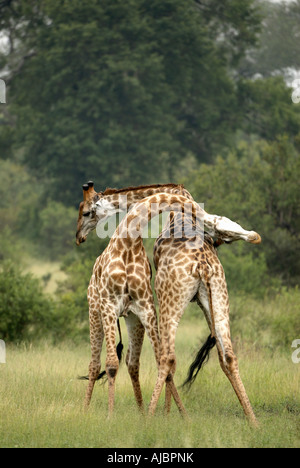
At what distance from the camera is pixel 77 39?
27297 mm

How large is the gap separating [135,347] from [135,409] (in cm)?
63

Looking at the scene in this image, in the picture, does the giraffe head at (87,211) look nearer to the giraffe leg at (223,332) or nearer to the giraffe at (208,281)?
the giraffe at (208,281)

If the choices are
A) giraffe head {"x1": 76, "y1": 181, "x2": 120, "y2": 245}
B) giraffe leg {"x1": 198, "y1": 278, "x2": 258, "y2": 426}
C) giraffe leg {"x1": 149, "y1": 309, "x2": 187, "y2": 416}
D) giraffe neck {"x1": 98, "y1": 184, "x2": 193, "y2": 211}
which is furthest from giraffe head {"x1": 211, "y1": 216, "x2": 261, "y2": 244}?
giraffe head {"x1": 76, "y1": 181, "x2": 120, "y2": 245}

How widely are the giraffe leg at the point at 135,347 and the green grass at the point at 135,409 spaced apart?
0.65 ft

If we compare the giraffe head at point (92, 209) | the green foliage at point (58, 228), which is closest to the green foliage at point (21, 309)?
the giraffe head at point (92, 209)

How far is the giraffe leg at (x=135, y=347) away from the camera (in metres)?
7.02

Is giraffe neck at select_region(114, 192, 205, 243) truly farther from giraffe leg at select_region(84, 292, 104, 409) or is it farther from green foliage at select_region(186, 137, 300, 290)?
green foliage at select_region(186, 137, 300, 290)

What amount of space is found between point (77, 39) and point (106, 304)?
72.5 feet

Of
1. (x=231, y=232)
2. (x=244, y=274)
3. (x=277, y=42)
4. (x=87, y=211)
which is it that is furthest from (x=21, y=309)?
(x=277, y=42)

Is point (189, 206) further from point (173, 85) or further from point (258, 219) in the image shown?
point (173, 85)

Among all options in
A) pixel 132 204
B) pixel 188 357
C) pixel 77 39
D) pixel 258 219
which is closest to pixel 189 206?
pixel 132 204

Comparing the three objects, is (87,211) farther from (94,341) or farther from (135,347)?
(135,347)

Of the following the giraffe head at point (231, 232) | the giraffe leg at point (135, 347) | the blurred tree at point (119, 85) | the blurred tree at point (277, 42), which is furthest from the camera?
the blurred tree at point (277, 42)

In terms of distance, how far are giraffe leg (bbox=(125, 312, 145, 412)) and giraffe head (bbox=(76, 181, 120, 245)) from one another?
982mm
